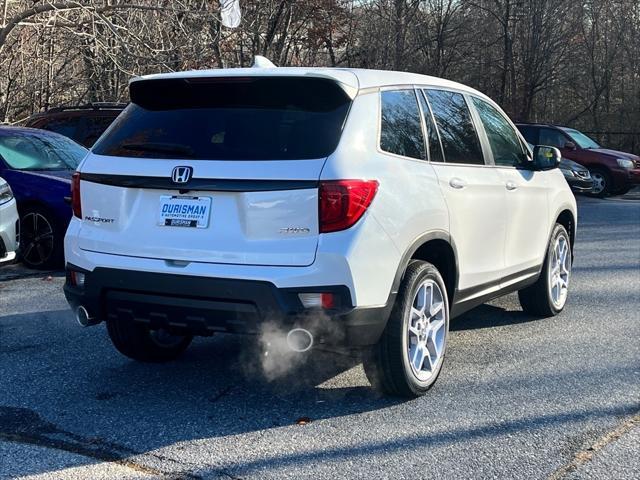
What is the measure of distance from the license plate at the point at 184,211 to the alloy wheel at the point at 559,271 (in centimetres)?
352

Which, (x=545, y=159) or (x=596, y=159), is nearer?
(x=545, y=159)

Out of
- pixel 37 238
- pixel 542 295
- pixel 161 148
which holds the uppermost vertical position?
pixel 161 148

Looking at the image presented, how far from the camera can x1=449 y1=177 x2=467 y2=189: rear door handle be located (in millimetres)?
4915

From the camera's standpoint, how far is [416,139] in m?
4.72

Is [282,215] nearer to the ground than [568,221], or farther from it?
farther from it

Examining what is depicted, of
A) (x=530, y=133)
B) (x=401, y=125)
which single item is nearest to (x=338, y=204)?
(x=401, y=125)

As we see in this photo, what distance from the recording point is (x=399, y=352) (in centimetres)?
436

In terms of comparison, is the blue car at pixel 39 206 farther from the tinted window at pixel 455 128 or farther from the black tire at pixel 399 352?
the black tire at pixel 399 352

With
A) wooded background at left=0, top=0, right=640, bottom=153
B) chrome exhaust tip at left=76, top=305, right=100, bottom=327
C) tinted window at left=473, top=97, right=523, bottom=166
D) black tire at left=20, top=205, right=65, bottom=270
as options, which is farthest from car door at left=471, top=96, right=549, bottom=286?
wooded background at left=0, top=0, right=640, bottom=153

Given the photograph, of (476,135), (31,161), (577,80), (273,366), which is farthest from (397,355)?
(577,80)

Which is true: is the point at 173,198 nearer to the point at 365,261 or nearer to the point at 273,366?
the point at 365,261

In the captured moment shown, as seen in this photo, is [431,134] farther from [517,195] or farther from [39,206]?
[39,206]

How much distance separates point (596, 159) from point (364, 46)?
24.5 ft

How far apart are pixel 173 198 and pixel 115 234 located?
0.42 m
